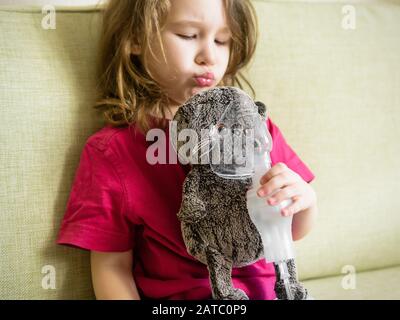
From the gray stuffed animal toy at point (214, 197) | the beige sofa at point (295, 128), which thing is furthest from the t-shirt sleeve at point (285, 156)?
the gray stuffed animal toy at point (214, 197)

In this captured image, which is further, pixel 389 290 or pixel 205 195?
pixel 389 290

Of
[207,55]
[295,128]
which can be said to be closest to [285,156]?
[295,128]

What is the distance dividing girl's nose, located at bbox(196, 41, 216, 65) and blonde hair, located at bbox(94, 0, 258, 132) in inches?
2.7

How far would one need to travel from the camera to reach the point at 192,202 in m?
0.65

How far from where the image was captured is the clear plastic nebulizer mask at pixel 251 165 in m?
0.62

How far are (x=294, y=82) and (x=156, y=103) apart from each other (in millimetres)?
314

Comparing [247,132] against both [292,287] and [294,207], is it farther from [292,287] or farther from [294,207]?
[292,287]

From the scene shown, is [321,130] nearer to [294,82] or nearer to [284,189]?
[294,82]

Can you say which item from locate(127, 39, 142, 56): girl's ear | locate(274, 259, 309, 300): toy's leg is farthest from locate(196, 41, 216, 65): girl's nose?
locate(274, 259, 309, 300): toy's leg

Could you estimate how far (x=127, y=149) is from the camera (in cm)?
79

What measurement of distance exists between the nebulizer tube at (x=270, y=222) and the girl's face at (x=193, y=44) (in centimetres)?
20

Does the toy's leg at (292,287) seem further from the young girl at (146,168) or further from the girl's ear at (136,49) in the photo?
the girl's ear at (136,49)

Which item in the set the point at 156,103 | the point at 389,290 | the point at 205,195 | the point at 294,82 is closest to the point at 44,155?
the point at 156,103

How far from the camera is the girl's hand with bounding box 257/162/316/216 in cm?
62
